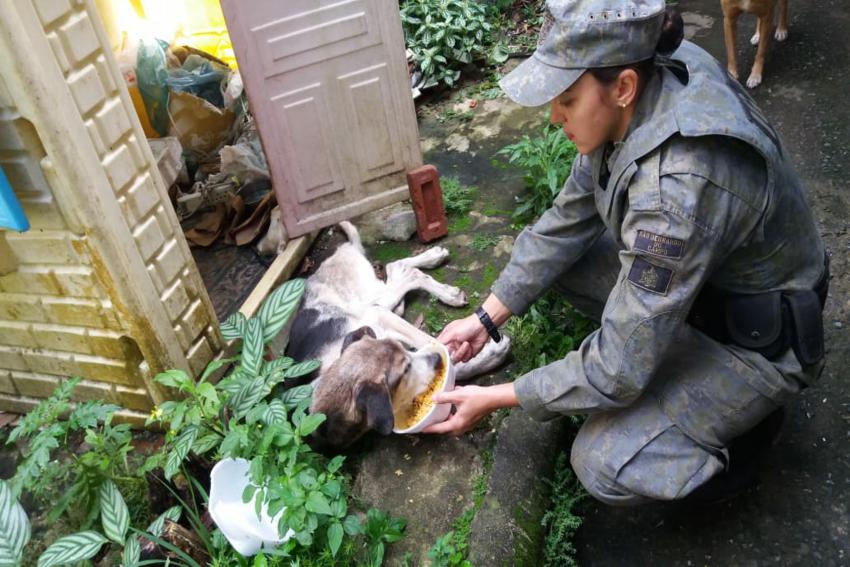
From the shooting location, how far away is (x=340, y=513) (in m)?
2.80

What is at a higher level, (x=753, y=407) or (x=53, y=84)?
(x=53, y=84)

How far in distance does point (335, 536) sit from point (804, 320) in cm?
196

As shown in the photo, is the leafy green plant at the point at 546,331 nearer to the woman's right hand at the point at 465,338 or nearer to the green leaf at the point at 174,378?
the woman's right hand at the point at 465,338

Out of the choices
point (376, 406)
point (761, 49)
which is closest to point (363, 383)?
point (376, 406)

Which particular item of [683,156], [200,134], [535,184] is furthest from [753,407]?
[200,134]

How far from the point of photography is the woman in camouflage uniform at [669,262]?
2418mm

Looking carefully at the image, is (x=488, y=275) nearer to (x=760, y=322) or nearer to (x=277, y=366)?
(x=277, y=366)

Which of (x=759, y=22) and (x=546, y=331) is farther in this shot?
(x=759, y=22)

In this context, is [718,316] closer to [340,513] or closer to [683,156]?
[683,156]

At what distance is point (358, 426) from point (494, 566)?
877 mm

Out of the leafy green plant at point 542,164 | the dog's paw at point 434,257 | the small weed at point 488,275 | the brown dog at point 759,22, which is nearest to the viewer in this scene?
the small weed at point 488,275

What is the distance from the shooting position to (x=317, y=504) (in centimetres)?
271

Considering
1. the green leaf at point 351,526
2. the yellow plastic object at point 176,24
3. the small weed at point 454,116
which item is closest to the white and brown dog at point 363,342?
the green leaf at point 351,526

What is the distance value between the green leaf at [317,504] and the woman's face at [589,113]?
1.66 metres
